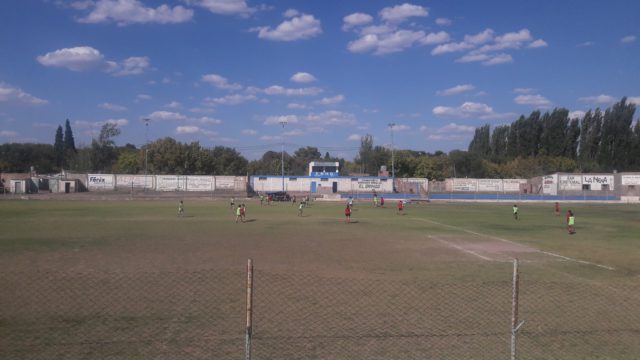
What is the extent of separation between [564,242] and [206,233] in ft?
64.9

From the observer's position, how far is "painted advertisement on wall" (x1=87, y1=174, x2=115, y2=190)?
3415 inches

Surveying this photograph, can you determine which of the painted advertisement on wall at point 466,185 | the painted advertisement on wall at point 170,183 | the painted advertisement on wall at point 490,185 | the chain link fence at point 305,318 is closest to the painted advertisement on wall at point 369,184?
the painted advertisement on wall at point 466,185

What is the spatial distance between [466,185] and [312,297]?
89191 mm

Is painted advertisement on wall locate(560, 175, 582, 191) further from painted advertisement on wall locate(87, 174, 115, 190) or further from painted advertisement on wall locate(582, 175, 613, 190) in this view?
painted advertisement on wall locate(87, 174, 115, 190)

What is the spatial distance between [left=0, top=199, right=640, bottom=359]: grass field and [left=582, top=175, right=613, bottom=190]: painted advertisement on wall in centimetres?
6688

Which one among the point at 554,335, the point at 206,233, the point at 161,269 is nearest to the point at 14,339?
the point at 161,269

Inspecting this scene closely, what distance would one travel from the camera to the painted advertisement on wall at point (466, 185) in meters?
96.9

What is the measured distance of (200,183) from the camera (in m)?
88.4

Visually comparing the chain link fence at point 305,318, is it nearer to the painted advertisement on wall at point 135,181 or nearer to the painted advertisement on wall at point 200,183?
the painted advertisement on wall at point 200,183

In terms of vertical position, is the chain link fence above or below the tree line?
below

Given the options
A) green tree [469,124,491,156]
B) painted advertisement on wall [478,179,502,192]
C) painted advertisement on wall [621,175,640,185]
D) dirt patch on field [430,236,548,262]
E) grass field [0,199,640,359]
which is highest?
green tree [469,124,491,156]

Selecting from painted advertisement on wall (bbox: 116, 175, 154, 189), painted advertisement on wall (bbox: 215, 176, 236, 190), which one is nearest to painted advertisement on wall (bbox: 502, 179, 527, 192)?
painted advertisement on wall (bbox: 215, 176, 236, 190)

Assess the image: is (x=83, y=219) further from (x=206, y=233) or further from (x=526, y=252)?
(x=526, y=252)

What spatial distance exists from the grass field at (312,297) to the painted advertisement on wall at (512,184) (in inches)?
2939
